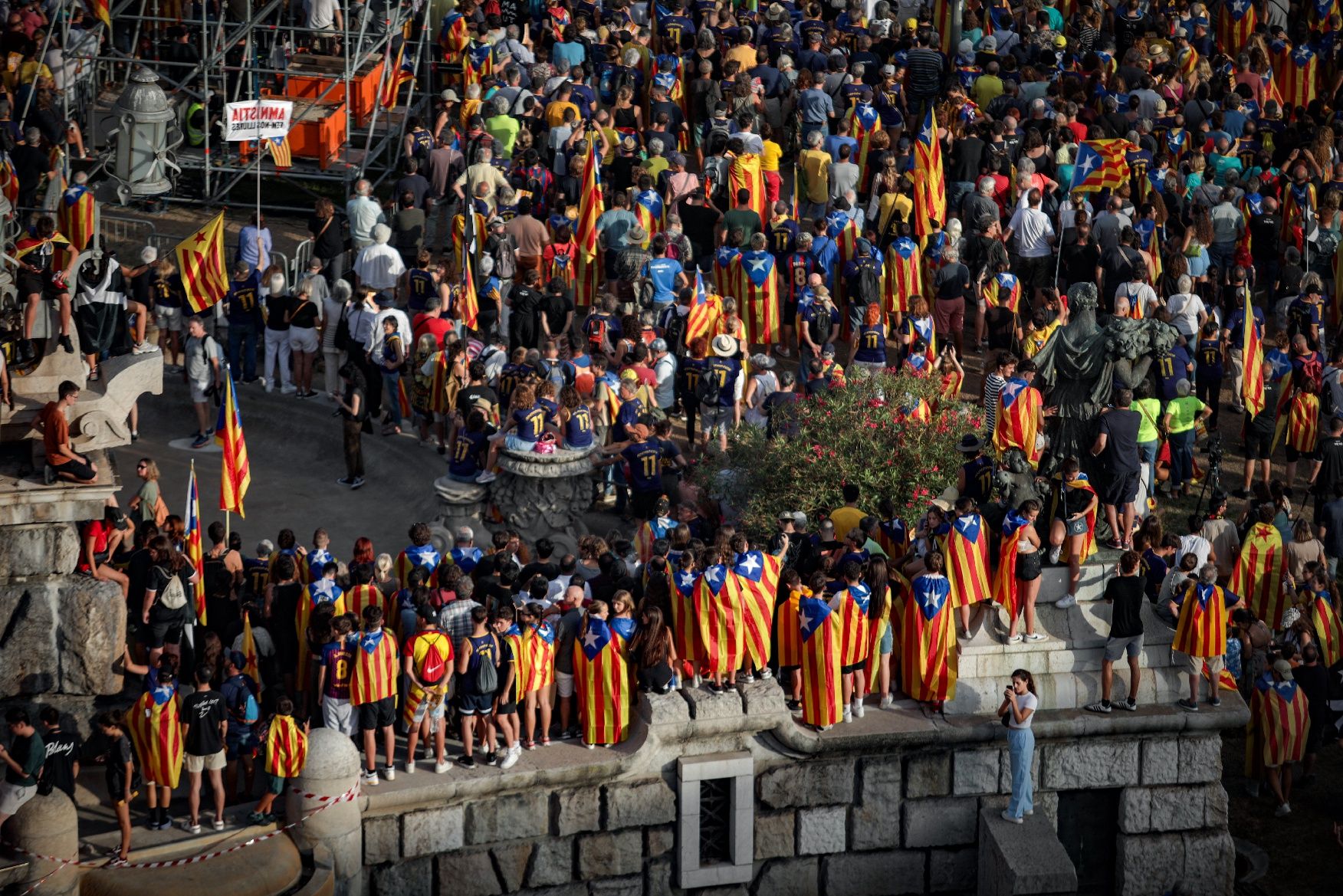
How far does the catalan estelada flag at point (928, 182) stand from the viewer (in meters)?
25.5

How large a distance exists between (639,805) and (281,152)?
12817 millimetres

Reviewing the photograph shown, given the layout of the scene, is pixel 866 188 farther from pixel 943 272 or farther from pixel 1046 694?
pixel 1046 694

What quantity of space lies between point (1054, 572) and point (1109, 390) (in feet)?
5.88

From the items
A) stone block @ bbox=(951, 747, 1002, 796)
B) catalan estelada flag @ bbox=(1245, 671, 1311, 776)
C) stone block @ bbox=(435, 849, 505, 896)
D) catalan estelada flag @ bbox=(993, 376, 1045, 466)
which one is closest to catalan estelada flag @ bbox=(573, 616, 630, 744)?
stone block @ bbox=(435, 849, 505, 896)

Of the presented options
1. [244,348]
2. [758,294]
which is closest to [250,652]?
[244,348]

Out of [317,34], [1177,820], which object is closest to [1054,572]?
[1177,820]

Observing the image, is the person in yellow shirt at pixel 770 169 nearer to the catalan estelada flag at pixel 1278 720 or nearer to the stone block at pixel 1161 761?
the catalan estelada flag at pixel 1278 720

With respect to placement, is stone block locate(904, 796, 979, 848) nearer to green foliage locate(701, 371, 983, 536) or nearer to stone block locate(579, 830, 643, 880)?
stone block locate(579, 830, 643, 880)

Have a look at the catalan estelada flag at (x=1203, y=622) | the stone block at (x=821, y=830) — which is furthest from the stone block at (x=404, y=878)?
the catalan estelada flag at (x=1203, y=622)

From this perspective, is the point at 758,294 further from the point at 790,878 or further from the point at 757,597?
the point at 790,878

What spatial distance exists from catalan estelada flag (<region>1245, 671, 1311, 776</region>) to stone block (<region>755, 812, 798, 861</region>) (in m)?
3.85

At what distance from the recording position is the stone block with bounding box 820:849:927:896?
18.8 meters

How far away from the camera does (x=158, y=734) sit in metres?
17.1

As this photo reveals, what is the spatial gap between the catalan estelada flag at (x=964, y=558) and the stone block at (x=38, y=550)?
642 cm
